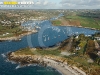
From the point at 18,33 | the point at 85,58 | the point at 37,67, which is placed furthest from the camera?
the point at 18,33

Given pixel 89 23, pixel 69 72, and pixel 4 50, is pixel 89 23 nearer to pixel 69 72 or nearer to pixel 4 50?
pixel 4 50

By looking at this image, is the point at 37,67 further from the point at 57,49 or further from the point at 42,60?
the point at 57,49

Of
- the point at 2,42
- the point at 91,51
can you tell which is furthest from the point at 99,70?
the point at 2,42

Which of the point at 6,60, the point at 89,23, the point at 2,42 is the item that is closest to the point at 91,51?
the point at 6,60

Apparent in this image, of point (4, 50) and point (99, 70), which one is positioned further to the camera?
point (4, 50)

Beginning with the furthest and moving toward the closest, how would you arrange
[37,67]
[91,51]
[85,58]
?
[91,51]
[85,58]
[37,67]

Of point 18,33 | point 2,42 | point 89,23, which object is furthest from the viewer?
point 89,23
